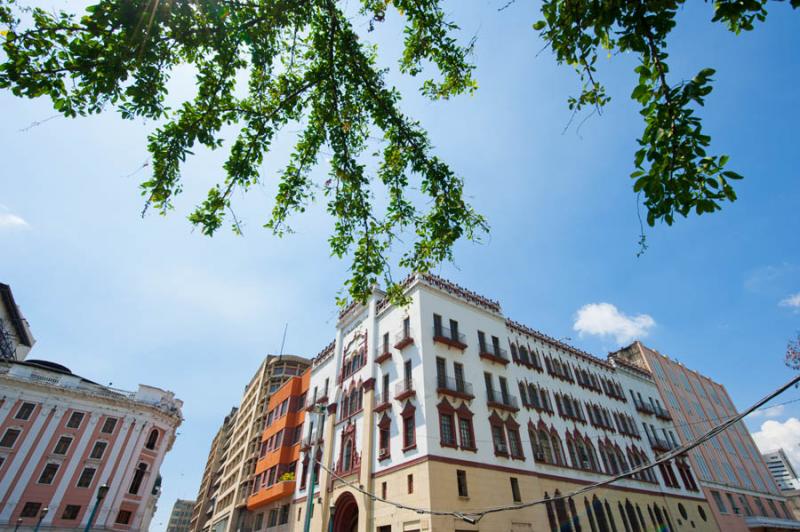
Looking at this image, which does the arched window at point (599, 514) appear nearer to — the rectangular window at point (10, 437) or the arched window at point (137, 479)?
the arched window at point (137, 479)

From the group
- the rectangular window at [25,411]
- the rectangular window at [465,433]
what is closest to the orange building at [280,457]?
the rectangular window at [465,433]

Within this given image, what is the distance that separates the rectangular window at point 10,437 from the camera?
35.6 metres

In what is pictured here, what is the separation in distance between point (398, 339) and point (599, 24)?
21.4m

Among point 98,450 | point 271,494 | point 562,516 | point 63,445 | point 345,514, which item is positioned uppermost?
point 63,445

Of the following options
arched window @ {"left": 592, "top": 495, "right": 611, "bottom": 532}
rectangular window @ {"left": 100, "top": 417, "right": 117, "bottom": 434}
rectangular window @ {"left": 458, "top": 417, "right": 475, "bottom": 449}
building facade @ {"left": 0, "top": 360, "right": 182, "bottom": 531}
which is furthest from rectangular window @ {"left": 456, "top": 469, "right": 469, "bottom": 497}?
rectangular window @ {"left": 100, "top": 417, "right": 117, "bottom": 434}

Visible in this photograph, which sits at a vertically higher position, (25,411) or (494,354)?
(25,411)

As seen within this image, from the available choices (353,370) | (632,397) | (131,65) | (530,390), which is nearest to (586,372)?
(632,397)

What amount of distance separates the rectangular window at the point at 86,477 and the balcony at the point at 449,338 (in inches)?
1624

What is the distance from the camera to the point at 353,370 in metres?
27.9

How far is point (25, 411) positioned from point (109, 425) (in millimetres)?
7571

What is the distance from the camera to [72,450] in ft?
124

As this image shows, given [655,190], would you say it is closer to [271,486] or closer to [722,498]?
[271,486]

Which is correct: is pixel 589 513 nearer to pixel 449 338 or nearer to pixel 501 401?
pixel 501 401

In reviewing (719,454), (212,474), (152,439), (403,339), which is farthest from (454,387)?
(212,474)
